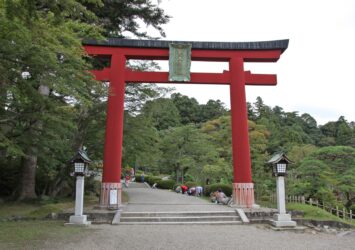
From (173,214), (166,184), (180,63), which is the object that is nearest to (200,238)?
(173,214)

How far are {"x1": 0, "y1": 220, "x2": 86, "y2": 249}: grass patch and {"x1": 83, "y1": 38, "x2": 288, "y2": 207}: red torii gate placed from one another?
3.63 meters

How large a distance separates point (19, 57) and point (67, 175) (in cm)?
998

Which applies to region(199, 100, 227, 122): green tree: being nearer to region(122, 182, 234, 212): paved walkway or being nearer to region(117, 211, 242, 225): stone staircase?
region(122, 182, 234, 212): paved walkway

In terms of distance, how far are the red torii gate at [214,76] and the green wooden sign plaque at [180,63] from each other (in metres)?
0.24

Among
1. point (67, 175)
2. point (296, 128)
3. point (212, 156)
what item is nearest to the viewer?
point (67, 175)

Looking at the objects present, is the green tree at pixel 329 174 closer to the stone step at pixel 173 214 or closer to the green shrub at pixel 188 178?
the green shrub at pixel 188 178

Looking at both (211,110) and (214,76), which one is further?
(211,110)

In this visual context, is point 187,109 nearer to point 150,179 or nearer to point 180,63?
point 150,179

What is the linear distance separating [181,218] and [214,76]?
18.8 ft

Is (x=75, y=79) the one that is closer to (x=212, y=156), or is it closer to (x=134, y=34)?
(x=134, y=34)

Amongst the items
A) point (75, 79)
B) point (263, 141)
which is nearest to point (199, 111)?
point (263, 141)

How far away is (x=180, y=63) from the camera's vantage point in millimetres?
13094

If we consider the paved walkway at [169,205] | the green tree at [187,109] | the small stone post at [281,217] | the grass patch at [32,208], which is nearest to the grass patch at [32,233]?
the grass patch at [32,208]

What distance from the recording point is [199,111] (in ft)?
215
